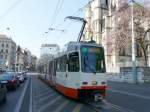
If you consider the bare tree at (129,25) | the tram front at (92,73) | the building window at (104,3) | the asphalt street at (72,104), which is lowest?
the asphalt street at (72,104)

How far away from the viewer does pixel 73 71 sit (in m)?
16.1

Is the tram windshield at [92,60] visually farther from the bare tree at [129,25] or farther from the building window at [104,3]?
the building window at [104,3]

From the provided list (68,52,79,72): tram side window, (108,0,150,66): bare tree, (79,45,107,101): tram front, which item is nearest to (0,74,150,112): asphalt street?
(79,45,107,101): tram front

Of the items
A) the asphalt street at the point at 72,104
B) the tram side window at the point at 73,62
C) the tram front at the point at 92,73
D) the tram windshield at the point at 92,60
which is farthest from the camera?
the tram side window at the point at 73,62

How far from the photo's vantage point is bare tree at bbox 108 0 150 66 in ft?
175

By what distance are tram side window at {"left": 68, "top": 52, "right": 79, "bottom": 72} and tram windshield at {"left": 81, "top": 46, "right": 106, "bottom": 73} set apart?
35 cm

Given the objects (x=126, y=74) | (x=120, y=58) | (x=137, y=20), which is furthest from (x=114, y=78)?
(x=120, y=58)

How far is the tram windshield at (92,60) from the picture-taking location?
15570mm

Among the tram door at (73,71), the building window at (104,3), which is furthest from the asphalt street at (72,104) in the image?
the building window at (104,3)

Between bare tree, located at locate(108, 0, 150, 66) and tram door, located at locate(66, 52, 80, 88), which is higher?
bare tree, located at locate(108, 0, 150, 66)

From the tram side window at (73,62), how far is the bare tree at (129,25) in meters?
38.3

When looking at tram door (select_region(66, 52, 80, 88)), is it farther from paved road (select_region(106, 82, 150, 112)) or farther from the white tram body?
paved road (select_region(106, 82, 150, 112))

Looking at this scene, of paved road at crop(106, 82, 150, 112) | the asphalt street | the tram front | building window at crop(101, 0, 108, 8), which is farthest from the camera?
building window at crop(101, 0, 108, 8)

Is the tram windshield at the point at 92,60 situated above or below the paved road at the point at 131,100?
above
